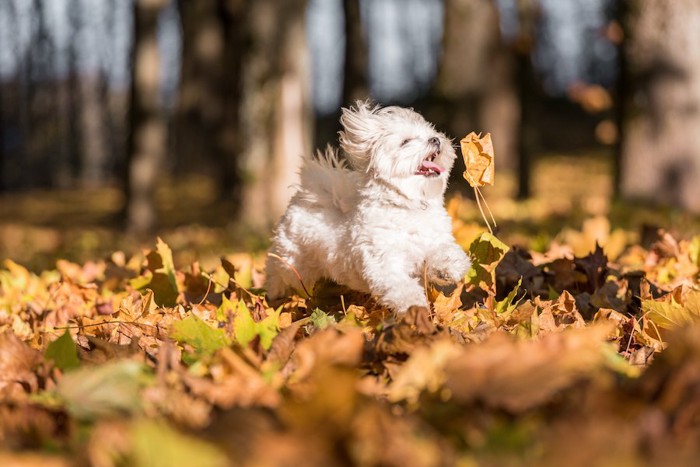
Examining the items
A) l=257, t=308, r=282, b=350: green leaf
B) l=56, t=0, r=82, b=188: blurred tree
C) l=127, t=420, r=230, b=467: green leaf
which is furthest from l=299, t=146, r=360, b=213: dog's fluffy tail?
l=56, t=0, r=82, b=188: blurred tree

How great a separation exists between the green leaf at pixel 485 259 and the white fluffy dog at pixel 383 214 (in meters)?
0.13

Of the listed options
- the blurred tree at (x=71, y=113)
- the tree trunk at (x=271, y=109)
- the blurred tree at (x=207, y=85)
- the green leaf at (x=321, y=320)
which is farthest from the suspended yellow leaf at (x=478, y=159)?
the blurred tree at (x=71, y=113)

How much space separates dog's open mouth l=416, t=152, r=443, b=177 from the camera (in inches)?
122

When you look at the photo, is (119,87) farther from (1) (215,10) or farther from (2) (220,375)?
(2) (220,375)

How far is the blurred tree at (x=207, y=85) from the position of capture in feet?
52.9

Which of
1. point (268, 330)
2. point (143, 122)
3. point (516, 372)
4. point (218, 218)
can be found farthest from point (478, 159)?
point (218, 218)

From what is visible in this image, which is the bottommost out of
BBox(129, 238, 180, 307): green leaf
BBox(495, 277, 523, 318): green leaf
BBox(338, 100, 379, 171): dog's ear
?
BBox(129, 238, 180, 307): green leaf

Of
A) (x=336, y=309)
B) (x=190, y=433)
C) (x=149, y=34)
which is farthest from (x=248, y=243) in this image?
(x=190, y=433)

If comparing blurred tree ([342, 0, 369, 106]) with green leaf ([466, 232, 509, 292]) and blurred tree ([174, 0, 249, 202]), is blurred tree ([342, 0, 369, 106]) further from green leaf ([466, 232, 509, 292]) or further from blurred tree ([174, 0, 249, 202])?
green leaf ([466, 232, 509, 292])

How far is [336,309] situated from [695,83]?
221 inches

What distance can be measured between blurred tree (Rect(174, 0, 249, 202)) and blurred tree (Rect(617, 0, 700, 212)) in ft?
27.9

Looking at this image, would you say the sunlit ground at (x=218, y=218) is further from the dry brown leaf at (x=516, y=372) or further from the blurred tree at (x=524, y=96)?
the dry brown leaf at (x=516, y=372)

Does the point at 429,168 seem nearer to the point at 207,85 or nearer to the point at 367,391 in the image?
the point at 367,391

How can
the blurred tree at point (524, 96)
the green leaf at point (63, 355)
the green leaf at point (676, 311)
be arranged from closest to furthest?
the green leaf at point (63, 355) < the green leaf at point (676, 311) < the blurred tree at point (524, 96)
